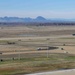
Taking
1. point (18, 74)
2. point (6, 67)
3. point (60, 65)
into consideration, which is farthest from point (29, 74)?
point (60, 65)

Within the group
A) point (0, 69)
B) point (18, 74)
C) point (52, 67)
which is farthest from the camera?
point (52, 67)

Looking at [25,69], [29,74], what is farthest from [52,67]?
[29,74]

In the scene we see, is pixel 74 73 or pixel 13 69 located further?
pixel 13 69

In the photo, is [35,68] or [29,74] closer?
[29,74]

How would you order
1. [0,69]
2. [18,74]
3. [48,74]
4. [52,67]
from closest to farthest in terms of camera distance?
1. [48,74]
2. [18,74]
3. [0,69]
4. [52,67]

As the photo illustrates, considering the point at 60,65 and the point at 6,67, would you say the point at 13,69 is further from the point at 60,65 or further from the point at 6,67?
the point at 60,65

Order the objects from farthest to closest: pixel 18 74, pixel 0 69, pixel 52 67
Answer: pixel 52 67
pixel 0 69
pixel 18 74

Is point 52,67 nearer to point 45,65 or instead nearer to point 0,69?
point 45,65

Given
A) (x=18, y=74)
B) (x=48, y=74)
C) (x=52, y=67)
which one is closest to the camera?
(x=48, y=74)

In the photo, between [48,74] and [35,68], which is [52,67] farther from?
[48,74]
